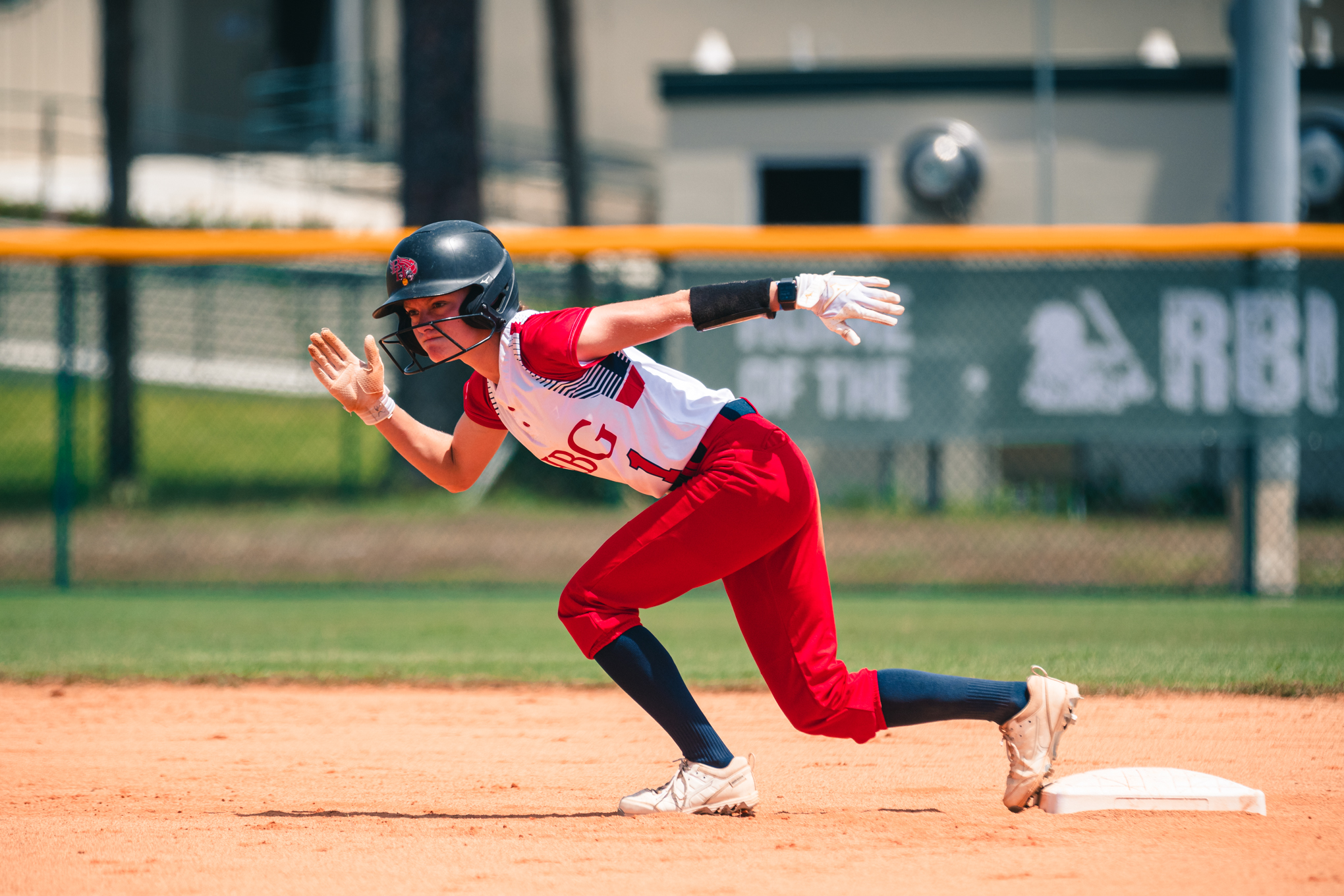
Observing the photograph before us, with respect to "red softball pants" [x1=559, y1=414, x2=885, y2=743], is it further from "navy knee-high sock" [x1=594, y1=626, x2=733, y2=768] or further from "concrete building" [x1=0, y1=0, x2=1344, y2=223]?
"concrete building" [x1=0, y1=0, x2=1344, y2=223]

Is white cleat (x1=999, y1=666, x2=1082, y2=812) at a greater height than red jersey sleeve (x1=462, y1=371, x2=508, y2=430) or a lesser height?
lesser

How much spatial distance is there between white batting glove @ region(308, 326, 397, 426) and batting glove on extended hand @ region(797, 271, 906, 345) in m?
1.35

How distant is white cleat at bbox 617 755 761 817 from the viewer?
11.9 ft

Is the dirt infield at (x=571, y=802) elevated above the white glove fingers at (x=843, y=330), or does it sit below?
below

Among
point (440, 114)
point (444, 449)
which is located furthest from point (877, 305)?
point (440, 114)

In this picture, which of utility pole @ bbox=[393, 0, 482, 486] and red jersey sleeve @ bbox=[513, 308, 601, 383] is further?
utility pole @ bbox=[393, 0, 482, 486]

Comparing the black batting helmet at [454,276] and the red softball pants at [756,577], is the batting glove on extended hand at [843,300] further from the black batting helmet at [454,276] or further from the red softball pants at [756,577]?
the black batting helmet at [454,276]

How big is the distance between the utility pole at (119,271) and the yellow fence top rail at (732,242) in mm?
477

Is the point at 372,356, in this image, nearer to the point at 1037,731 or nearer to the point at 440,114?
the point at 1037,731

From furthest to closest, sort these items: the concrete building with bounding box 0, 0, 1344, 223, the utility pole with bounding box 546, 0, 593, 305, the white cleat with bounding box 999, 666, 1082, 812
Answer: the concrete building with bounding box 0, 0, 1344, 223 < the utility pole with bounding box 546, 0, 593, 305 < the white cleat with bounding box 999, 666, 1082, 812

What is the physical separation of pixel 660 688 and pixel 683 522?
1.56ft

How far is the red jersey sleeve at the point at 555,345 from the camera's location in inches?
131

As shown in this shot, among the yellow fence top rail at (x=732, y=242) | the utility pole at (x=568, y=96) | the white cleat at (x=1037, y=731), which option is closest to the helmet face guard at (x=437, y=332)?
the white cleat at (x=1037, y=731)

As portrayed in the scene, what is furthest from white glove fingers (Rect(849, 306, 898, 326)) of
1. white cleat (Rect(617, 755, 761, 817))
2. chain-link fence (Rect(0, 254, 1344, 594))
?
chain-link fence (Rect(0, 254, 1344, 594))
